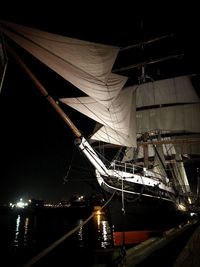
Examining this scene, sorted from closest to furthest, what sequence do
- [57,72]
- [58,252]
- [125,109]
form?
[57,72], [58,252], [125,109]

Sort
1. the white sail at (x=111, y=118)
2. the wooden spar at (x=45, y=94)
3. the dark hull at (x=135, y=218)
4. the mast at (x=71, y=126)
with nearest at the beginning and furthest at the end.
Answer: the wooden spar at (x=45, y=94), the mast at (x=71, y=126), the dark hull at (x=135, y=218), the white sail at (x=111, y=118)

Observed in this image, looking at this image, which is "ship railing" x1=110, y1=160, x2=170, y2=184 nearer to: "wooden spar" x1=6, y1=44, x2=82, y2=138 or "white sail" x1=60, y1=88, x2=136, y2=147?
"white sail" x1=60, y1=88, x2=136, y2=147

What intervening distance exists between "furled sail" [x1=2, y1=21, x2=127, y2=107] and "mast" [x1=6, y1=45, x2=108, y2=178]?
0.89 m

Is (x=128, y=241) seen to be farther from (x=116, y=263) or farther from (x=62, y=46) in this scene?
(x=62, y=46)

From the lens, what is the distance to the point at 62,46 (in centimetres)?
1120

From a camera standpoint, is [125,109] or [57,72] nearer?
[57,72]

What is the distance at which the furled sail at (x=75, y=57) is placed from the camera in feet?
31.3

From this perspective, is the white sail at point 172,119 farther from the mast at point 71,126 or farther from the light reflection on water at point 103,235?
the mast at point 71,126

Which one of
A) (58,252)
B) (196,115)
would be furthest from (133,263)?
(196,115)

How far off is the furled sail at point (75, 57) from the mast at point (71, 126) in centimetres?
89

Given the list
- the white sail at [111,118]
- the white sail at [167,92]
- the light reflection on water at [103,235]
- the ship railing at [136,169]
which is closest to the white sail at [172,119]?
the white sail at [167,92]

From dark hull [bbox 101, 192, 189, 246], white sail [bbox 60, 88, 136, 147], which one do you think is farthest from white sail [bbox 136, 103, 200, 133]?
dark hull [bbox 101, 192, 189, 246]

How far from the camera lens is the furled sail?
9.55m

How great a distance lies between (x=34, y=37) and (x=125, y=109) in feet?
40.0
